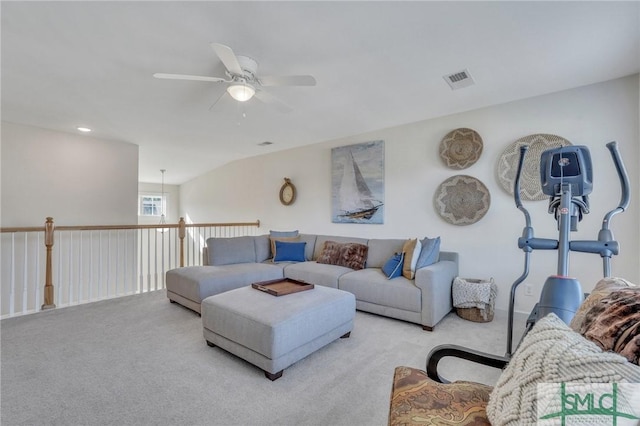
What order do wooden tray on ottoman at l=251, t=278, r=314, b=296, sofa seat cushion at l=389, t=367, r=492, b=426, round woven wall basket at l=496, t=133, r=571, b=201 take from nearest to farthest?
sofa seat cushion at l=389, t=367, r=492, b=426
wooden tray on ottoman at l=251, t=278, r=314, b=296
round woven wall basket at l=496, t=133, r=571, b=201

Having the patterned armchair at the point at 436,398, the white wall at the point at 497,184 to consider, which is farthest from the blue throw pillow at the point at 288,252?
the patterned armchair at the point at 436,398

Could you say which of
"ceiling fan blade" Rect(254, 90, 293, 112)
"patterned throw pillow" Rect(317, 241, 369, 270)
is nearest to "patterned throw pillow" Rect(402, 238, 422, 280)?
"patterned throw pillow" Rect(317, 241, 369, 270)

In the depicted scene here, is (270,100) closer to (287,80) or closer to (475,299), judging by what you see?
(287,80)

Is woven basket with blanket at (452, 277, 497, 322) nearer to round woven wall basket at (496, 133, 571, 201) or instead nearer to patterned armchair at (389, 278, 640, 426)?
round woven wall basket at (496, 133, 571, 201)

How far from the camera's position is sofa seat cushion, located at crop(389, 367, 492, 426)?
947mm

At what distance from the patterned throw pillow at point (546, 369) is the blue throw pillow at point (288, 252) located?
3521 millimetres

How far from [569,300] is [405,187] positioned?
257cm

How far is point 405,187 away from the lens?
157 inches

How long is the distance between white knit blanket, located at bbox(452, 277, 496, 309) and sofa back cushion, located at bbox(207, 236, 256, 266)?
2781 mm

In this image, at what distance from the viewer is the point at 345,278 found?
3.35 metres

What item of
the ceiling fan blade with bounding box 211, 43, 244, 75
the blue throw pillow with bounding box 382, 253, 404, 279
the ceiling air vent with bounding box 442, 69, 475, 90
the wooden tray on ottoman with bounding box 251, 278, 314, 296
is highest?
the ceiling air vent with bounding box 442, 69, 475, 90

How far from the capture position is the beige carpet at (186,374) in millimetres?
1618

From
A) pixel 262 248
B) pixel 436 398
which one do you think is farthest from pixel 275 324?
pixel 262 248

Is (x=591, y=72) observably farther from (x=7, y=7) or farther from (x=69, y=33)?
(x=7, y=7)
